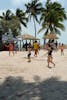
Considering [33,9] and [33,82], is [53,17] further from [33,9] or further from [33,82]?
[33,82]

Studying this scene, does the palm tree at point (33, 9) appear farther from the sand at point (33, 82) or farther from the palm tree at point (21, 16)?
A: the sand at point (33, 82)

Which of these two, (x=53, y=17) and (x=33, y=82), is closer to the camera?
(x=33, y=82)

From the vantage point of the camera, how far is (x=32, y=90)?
52.3 feet

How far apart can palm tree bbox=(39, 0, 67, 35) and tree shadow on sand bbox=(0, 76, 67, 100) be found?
4490 cm

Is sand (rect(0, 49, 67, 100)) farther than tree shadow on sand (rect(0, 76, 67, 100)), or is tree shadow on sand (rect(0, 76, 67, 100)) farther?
sand (rect(0, 49, 67, 100))

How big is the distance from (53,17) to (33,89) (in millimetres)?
48102

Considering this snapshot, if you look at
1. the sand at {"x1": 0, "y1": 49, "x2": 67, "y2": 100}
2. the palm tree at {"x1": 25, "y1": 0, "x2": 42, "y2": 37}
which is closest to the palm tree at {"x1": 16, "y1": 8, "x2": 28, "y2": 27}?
the palm tree at {"x1": 25, "y1": 0, "x2": 42, "y2": 37}

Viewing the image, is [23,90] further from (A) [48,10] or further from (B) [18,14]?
(B) [18,14]

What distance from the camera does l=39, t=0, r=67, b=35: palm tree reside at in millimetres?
63812

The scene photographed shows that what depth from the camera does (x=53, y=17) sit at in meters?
63.6

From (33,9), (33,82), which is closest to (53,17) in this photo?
(33,9)

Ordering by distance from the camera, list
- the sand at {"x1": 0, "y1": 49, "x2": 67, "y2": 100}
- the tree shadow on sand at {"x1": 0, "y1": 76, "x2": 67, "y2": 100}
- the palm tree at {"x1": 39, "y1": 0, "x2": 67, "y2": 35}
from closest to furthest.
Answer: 1. the tree shadow on sand at {"x1": 0, "y1": 76, "x2": 67, "y2": 100}
2. the sand at {"x1": 0, "y1": 49, "x2": 67, "y2": 100}
3. the palm tree at {"x1": 39, "y1": 0, "x2": 67, "y2": 35}

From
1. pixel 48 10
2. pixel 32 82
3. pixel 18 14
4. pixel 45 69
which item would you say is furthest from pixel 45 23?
pixel 32 82

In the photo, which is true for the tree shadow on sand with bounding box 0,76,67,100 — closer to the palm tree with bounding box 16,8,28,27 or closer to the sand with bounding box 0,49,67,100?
the sand with bounding box 0,49,67,100
